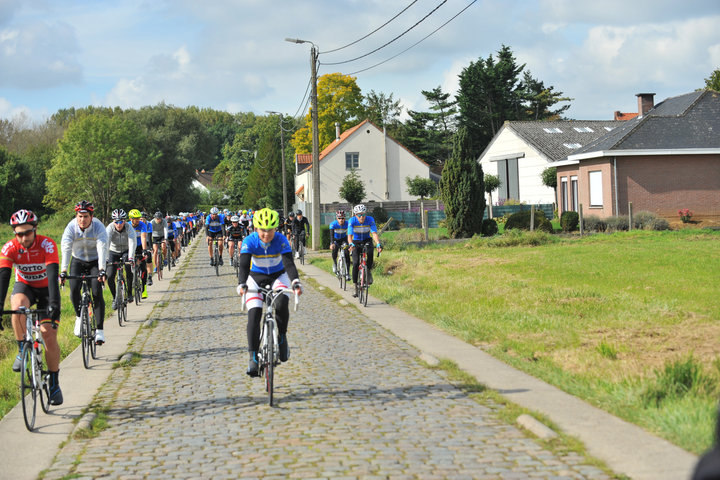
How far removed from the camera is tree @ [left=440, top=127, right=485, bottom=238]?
102 feet

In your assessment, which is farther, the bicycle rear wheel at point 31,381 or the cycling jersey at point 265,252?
the cycling jersey at point 265,252

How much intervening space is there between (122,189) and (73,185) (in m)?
4.44

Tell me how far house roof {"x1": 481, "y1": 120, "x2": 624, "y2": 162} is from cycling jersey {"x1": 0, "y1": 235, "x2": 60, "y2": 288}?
44277 mm

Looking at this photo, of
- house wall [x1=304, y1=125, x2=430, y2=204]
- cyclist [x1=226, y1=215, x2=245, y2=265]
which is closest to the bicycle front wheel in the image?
cyclist [x1=226, y1=215, x2=245, y2=265]

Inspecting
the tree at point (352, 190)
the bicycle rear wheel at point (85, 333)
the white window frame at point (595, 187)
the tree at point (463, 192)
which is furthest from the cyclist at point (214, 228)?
the tree at point (352, 190)

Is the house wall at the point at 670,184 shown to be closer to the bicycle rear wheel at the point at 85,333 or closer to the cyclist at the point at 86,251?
the cyclist at the point at 86,251

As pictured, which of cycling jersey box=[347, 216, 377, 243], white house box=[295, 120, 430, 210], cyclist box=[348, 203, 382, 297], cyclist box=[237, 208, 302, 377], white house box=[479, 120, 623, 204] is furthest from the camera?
white house box=[295, 120, 430, 210]

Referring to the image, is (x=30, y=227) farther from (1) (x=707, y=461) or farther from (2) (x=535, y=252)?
(2) (x=535, y=252)

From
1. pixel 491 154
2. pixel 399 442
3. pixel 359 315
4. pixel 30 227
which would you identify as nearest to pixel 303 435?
pixel 399 442

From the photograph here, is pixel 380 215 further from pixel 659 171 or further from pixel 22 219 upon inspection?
pixel 22 219

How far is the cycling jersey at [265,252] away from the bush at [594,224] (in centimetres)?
2623

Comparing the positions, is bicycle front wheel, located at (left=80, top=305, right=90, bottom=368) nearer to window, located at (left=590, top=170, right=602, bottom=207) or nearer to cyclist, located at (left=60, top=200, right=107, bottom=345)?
cyclist, located at (left=60, top=200, right=107, bottom=345)

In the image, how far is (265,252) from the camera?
25.4 feet

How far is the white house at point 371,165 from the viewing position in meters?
60.4
